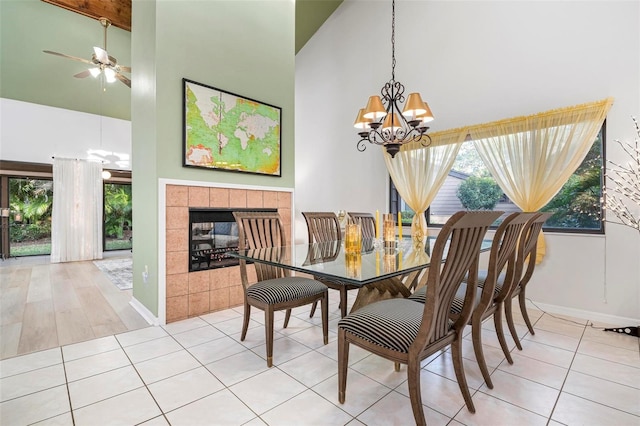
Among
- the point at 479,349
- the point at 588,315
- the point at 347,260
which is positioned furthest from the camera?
the point at 588,315

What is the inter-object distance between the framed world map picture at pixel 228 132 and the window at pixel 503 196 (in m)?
1.98

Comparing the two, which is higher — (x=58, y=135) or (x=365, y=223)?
(x=58, y=135)

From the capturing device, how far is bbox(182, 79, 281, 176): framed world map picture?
287cm

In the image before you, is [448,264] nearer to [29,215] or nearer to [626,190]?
[626,190]

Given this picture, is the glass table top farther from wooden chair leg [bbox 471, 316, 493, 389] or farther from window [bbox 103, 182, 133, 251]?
window [bbox 103, 182, 133, 251]

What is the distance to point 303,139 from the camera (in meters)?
5.70

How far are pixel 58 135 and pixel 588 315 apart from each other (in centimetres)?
887

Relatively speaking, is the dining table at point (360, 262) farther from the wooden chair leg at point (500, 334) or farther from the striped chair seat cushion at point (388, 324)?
the wooden chair leg at point (500, 334)

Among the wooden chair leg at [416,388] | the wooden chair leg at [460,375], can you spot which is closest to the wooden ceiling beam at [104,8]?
the wooden chair leg at [416,388]

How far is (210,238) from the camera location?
3057 millimetres

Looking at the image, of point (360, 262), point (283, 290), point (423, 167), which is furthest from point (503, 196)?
point (283, 290)

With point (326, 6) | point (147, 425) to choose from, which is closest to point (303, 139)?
point (326, 6)

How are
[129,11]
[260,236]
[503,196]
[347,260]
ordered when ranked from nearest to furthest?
[347,260]
[260,236]
[503,196]
[129,11]

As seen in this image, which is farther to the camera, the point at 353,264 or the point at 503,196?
the point at 503,196
